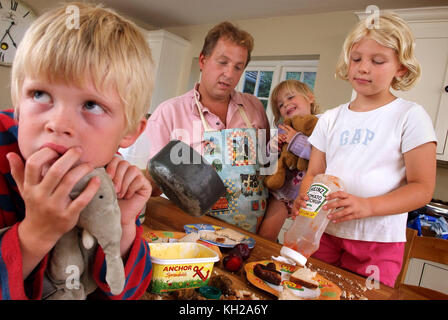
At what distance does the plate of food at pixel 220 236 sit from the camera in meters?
0.81

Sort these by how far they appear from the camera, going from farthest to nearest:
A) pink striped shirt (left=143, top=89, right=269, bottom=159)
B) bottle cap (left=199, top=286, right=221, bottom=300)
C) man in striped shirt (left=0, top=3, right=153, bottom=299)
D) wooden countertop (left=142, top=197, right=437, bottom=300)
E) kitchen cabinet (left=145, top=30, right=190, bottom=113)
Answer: kitchen cabinet (left=145, top=30, right=190, bottom=113), pink striped shirt (left=143, top=89, right=269, bottom=159), wooden countertop (left=142, top=197, right=437, bottom=300), bottle cap (left=199, top=286, right=221, bottom=300), man in striped shirt (left=0, top=3, right=153, bottom=299)

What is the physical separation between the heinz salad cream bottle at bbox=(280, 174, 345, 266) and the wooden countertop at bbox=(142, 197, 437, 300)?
0.15 feet

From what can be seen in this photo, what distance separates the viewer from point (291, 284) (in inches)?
23.5

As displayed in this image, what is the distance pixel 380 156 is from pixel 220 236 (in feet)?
1.65

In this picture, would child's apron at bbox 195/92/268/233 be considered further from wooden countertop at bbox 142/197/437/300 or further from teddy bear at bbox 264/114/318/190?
wooden countertop at bbox 142/197/437/300

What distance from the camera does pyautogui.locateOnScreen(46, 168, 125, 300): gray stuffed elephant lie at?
358 millimetres

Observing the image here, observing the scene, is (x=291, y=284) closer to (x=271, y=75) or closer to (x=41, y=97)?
(x=41, y=97)

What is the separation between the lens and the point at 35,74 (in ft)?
1.16

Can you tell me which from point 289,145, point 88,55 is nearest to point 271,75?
point 289,145

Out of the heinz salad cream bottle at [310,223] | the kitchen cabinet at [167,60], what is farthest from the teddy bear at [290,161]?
the kitchen cabinet at [167,60]

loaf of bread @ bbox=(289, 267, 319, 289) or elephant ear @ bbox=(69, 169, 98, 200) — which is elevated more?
elephant ear @ bbox=(69, 169, 98, 200)

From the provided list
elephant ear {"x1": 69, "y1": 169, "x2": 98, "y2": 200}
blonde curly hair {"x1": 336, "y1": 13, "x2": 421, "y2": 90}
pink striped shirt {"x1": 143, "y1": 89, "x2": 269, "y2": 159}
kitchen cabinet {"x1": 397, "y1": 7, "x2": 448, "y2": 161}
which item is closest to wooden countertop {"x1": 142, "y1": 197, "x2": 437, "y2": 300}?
pink striped shirt {"x1": 143, "y1": 89, "x2": 269, "y2": 159}

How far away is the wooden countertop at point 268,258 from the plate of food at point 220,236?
3cm
